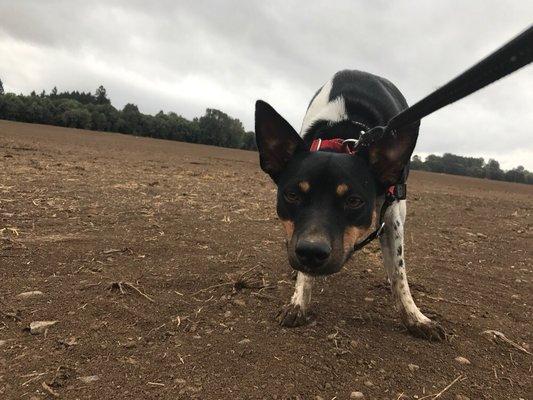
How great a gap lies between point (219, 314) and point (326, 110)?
2153mm

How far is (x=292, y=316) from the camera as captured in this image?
11.7ft

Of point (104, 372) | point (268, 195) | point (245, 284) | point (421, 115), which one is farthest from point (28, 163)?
point (421, 115)

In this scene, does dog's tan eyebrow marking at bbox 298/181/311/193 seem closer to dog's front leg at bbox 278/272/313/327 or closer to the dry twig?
dog's front leg at bbox 278/272/313/327

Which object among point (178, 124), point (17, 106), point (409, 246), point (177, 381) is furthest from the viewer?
point (178, 124)

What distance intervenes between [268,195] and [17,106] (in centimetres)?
5607

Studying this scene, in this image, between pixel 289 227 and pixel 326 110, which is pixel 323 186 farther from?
Answer: pixel 326 110

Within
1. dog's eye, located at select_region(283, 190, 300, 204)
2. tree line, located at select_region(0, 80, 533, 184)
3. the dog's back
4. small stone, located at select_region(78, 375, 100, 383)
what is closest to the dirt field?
small stone, located at select_region(78, 375, 100, 383)

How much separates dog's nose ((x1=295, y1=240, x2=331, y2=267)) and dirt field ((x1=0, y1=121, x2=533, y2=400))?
2.33ft

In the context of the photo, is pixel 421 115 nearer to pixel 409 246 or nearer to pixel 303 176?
pixel 303 176

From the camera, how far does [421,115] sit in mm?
2514

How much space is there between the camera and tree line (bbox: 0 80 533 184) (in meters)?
52.5

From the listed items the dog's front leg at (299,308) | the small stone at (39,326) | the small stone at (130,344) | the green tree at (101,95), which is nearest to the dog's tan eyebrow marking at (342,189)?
the dog's front leg at (299,308)

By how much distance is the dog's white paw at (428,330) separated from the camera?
346 centimetres

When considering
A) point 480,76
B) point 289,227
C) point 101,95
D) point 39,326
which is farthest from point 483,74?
point 101,95
